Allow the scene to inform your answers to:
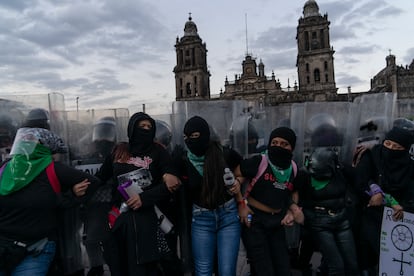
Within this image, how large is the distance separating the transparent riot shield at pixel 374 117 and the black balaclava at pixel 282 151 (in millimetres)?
1351

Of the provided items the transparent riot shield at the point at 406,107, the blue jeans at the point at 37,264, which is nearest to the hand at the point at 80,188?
the blue jeans at the point at 37,264

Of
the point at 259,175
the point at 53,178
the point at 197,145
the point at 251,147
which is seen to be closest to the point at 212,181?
the point at 197,145

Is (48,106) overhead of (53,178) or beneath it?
overhead

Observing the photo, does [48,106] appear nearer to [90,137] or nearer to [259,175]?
[90,137]

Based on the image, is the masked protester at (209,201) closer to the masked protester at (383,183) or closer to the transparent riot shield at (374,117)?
the masked protester at (383,183)

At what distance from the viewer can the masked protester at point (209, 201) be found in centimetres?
274

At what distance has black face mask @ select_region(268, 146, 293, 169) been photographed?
2.86 metres

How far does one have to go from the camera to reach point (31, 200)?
7.59 feet


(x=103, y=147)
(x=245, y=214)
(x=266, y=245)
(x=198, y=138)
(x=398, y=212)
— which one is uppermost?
(x=198, y=138)

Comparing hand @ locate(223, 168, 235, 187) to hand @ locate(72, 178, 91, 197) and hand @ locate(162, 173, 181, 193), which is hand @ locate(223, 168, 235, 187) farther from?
hand @ locate(72, 178, 91, 197)

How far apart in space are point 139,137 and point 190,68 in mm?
46880

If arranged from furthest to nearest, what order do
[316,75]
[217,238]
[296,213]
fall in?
[316,75] < [296,213] < [217,238]

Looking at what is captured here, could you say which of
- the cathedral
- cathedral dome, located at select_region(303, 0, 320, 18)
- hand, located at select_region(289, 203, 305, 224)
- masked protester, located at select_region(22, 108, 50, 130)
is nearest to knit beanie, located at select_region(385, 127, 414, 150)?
hand, located at select_region(289, 203, 305, 224)

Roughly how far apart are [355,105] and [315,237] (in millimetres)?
1739
